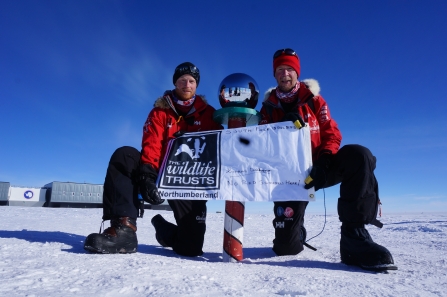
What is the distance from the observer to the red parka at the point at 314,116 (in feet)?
8.34

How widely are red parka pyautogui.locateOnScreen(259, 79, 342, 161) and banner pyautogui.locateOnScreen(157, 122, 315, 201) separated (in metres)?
0.28

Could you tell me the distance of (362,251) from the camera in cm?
196

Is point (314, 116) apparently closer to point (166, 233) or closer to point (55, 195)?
point (166, 233)

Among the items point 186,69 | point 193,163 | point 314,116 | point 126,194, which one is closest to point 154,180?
point 126,194

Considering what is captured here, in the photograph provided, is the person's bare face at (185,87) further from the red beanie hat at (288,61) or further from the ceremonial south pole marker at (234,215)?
the red beanie hat at (288,61)

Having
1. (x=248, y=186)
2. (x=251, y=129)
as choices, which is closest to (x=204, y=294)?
(x=248, y=186)

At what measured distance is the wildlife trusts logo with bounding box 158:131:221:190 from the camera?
2.51 meters

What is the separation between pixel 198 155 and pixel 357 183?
136cm

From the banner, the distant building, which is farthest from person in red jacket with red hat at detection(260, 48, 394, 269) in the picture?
the distant building

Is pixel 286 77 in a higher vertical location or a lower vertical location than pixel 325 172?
higher

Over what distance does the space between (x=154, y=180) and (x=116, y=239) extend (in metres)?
0.58

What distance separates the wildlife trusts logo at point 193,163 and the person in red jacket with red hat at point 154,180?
0.34 feet

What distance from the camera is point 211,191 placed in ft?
7.95

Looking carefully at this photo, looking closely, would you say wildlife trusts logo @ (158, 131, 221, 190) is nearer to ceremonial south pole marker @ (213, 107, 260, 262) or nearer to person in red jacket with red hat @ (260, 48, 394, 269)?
ceremonial south pole marker @ (213, 107, 260, 262)
